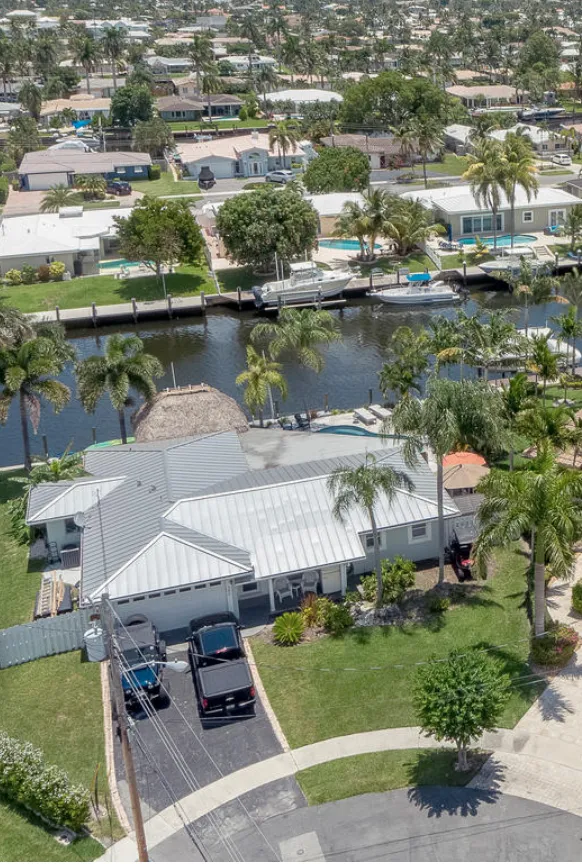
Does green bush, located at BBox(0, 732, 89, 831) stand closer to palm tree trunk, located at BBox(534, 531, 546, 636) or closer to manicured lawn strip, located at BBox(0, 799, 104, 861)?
manicured lawn strip, located at BBox(0, 799, 104, 861)

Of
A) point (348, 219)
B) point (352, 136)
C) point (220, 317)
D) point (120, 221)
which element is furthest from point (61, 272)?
point (352, 136)

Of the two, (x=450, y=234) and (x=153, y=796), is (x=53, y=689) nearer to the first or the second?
(x=153, y=796)

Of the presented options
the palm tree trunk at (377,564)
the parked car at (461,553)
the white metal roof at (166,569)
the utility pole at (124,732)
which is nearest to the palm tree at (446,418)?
the palm tree trunk at (377,564)

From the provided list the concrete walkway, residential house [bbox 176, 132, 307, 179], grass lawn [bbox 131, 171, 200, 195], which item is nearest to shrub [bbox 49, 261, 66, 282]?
grass lawn [bbox 131, 171, 200, 195]

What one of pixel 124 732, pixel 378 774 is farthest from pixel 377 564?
pixel 124 732

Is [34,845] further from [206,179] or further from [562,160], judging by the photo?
[562,160]
